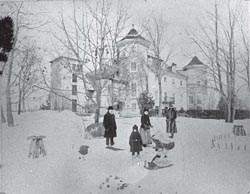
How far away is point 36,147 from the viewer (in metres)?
1.95

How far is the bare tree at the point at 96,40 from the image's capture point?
203cm

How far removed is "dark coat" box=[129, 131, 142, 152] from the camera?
1.93 metres

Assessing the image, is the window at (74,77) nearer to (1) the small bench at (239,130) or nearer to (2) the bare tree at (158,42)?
(2) the bare tree at (158,42)

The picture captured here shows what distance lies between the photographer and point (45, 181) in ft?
6.28

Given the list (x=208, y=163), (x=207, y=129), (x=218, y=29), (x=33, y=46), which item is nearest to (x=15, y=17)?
(x=33, y=46)

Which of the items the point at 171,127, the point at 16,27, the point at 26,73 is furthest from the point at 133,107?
the point at 16,27

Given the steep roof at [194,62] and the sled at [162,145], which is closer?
the sled at [162,145]

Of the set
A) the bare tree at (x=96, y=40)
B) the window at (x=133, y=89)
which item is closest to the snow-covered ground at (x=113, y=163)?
the window at (x=133, y=89)

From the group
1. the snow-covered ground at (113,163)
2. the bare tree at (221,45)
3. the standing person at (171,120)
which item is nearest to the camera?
the snow-covered ground at (113,163)

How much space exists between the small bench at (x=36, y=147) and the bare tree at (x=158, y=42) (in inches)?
41.9

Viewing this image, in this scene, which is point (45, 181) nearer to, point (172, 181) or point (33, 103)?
point (33, 103)

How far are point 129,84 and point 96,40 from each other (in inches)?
19.5

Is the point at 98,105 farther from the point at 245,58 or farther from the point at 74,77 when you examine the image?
the point at 245,58

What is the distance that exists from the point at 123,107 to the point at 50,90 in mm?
657
